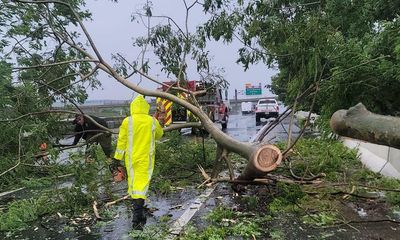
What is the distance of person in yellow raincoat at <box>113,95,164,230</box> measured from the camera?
5.13 m

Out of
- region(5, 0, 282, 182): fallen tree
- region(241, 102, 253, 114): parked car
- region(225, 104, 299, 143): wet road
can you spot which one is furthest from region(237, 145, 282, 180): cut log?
region(241, 102, 253, 114): parked car

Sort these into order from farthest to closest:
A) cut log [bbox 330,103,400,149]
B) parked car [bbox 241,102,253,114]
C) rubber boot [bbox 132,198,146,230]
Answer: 1. parked car [bbox 241,102,253,114]
2. rubber boot [bbox 132,198,146,230]
3. cut log [bbox 330,103,400,149]

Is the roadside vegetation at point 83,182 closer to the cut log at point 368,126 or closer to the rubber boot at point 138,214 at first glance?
the rubber boot at point 138,214

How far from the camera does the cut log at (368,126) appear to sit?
321 cm

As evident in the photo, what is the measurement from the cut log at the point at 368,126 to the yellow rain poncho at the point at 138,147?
7.56 ft

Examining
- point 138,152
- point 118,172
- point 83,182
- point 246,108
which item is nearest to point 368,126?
point 138,152

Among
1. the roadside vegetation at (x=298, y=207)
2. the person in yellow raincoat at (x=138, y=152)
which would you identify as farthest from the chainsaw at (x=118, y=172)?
the roadside vegetation at (x=298, y=207)

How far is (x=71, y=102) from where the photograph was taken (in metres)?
8.13

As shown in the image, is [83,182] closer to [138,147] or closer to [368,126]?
[138,147]

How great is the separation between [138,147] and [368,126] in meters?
2.72

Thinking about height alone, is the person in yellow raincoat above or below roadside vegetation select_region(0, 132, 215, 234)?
above

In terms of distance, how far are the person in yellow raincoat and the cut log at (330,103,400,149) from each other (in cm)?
230

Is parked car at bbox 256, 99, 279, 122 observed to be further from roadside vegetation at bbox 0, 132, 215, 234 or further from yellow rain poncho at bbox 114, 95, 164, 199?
yellow rain poncho at bbox 114, 95, 164, 199

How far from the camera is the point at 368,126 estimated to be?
134 inches
